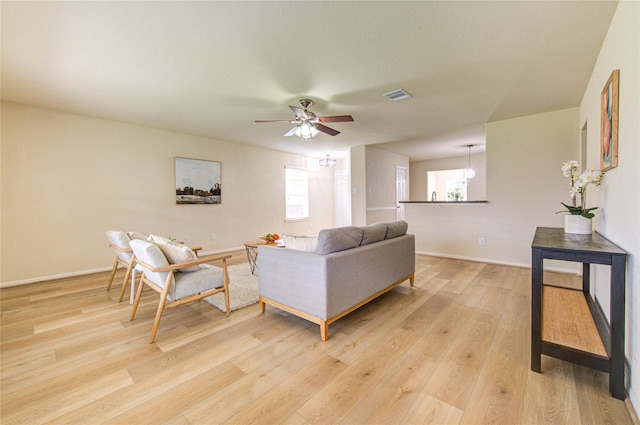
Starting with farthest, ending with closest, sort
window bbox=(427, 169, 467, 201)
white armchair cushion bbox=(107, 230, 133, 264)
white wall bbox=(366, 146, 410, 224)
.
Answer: window bbox=(427, 169, 467, 201) < white wall bbox=(366, 146, 410, 224) < white armchair cushion bbox=(107, 230, 133, 264)

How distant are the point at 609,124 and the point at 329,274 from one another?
91.5 inches

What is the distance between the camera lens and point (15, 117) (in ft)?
11.2

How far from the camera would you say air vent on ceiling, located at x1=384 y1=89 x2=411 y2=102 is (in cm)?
310

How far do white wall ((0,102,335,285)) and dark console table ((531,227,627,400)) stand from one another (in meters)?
5.19

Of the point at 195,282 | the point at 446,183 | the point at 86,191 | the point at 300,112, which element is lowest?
the point at 195,282

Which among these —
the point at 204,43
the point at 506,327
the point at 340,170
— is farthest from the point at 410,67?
the point at 340,170

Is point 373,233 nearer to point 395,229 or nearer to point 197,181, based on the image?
point 395,229

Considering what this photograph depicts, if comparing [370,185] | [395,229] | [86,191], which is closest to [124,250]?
[86,191]

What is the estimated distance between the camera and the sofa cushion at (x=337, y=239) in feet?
7.05

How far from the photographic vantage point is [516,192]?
416 cm

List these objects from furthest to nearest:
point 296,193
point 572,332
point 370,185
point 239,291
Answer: point 296,193 < point 370,185 < point 239,291 < point 572,332

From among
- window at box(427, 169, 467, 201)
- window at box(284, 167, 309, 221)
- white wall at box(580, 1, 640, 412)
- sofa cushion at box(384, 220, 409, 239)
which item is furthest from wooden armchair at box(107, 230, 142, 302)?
window at box(427, 169, 467, 201)

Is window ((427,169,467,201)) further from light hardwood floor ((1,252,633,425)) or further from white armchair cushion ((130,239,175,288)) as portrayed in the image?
white armchair cushion ((130,239,175,288))

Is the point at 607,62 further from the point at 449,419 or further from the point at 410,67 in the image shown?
the point at 449,419
